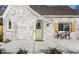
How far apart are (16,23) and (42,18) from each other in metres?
0.29

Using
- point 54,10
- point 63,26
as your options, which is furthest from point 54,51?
point 54,10

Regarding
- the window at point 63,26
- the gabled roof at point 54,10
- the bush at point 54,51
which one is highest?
the gabled roof at point 54,10

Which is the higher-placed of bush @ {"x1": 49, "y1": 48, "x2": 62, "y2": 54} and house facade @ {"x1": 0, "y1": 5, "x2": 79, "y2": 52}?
house facade @ {"x1": 0, "y1": 5, "x2": 79, "y2": 52}

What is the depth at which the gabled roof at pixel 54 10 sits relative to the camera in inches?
194

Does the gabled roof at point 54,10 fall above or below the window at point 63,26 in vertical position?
above

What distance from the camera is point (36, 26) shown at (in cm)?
496

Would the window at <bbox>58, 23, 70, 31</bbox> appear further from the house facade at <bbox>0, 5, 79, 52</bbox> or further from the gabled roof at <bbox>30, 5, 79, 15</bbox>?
the gabled roof at <bbox>30, 5, 79, 15</bbox>

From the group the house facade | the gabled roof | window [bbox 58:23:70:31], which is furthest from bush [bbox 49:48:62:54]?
the gabled roof

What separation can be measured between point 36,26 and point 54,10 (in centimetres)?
26

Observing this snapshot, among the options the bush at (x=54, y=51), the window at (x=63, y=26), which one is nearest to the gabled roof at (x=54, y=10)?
the window at (x=63, y=26)

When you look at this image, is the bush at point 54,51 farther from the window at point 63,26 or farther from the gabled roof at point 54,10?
the gabled roof at point 54,10

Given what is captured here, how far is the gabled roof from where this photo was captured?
16.2 ft
